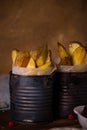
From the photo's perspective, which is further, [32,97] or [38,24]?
[38,24]

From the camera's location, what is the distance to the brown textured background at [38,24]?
172 cm

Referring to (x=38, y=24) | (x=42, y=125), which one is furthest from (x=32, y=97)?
(x=38, y=24)

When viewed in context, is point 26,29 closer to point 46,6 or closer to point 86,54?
point 46,6

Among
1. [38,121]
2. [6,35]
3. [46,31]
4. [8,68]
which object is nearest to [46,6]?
[46,31]

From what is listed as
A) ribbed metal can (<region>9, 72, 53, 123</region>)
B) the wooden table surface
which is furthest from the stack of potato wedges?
the wooden table surface

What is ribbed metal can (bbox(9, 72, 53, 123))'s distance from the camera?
1314 mm

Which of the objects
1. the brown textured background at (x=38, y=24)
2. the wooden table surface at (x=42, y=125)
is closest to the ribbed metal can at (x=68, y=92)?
the wooden table surface at (x=42, y=125)

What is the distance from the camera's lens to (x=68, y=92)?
1412 mm

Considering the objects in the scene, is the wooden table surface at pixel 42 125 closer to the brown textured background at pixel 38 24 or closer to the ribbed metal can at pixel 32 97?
the ribbed metal can at pixel 32 97

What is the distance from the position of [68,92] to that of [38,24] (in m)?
0.52

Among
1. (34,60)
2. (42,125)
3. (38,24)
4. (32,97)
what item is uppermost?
(38,24)

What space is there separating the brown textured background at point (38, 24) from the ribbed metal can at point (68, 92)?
Result: 0.40m

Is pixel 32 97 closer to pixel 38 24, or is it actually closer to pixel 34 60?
pixel 34 60

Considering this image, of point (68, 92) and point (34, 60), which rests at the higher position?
point (34, 60)
